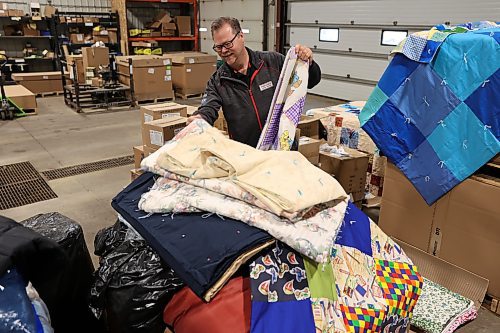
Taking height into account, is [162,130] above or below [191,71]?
below

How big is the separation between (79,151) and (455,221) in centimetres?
423

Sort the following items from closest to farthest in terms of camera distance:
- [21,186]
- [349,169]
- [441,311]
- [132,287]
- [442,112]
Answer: [132,287], [441,311], [442,112], [349,169], [21,186]

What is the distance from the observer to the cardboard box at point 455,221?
2.17 meters

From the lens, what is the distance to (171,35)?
1033 centimetres

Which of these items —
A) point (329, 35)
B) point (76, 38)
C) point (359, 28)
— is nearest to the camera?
point (359, 28)

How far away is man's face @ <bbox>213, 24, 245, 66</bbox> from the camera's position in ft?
7.15

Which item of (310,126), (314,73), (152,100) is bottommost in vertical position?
(152,100)

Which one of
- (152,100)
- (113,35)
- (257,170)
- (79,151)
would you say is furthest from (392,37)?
(257,170)

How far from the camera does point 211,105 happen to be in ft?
7.60

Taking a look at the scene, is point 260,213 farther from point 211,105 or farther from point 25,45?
point 25,45

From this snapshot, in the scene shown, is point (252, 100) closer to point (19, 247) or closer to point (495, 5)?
point (19, 247)

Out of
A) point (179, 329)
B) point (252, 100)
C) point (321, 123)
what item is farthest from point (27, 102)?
point (179, 329)

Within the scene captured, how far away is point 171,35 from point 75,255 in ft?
31.1

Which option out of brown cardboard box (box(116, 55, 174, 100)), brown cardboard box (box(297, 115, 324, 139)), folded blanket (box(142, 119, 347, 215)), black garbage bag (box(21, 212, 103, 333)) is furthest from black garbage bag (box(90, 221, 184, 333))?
brown cardboard box (box(116, 55, 174, 100))
